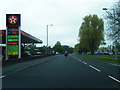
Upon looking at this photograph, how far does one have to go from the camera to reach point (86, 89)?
8266mm

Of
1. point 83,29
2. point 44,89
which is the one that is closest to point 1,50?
point 83,29

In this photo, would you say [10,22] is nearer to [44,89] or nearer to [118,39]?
[118,39]

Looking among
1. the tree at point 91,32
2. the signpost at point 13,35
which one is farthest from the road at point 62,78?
the tree at point 91,32

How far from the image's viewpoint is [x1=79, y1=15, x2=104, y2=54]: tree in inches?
2842

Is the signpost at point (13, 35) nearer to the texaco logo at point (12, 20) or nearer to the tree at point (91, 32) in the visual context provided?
the texaco logo at point (12, 20)

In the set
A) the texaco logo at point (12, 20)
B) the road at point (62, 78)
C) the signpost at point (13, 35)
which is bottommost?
the road at point (62, 78)

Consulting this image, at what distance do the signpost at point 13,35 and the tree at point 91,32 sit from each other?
4481 centimetres

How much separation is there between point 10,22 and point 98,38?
150 feet

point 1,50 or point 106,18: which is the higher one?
point 106,18

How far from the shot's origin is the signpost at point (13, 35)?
30328mm

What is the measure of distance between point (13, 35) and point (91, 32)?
45279 mm

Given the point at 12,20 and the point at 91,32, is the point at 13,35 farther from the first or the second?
the point at 91,32

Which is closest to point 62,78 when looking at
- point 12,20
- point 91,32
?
point 12,20

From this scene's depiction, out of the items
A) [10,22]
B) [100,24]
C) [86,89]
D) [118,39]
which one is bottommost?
[86,89]
